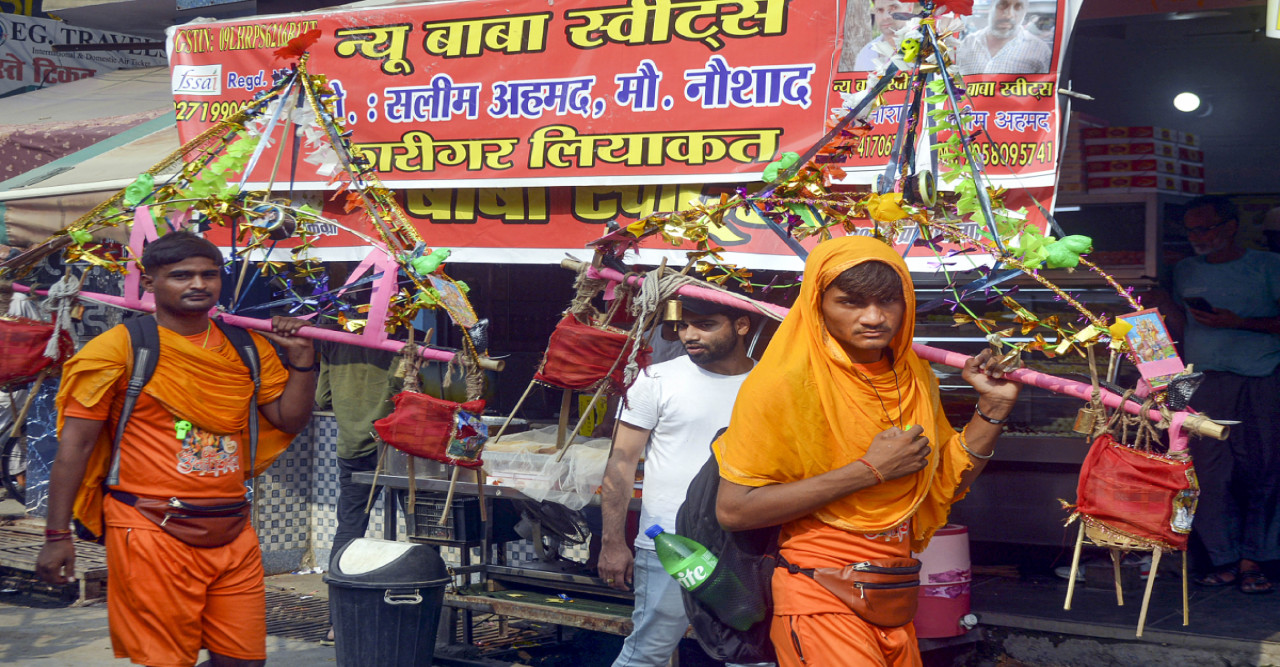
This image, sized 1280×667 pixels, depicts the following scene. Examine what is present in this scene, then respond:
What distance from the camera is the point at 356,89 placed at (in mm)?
6598

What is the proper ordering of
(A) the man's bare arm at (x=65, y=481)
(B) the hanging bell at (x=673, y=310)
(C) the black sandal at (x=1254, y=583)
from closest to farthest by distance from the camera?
(A) the man's bare arm at (x=65, y=481) → (B) the hanging bell at (x=673, y=310) → (C) the black sandal at (x=1254, y=583)

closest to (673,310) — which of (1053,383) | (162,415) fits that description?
(1053,383)

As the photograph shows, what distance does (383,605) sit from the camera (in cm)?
507

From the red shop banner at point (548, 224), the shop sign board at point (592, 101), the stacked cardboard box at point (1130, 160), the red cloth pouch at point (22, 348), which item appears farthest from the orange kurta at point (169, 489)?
the stacked cardboard box at point (1130, 160)

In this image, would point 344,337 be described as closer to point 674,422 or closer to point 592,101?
point 674,422

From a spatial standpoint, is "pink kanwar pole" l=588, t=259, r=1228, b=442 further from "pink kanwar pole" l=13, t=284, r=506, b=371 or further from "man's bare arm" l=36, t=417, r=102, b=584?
"man's bare arm" l=36, t=417, r=102, b=584

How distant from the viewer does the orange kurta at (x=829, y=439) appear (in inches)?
116

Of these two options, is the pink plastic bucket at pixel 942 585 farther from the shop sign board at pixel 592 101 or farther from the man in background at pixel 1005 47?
the man in background at pixel 1005 47

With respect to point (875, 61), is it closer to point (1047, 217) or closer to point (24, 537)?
point (1047, 217)

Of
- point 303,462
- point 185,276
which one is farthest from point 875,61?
point 303,462

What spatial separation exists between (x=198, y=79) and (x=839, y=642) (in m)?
5.77

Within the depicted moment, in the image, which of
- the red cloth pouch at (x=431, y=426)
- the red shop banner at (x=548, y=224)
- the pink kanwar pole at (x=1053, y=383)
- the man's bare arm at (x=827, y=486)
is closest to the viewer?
the man's bare arm at (x=827, y=486)

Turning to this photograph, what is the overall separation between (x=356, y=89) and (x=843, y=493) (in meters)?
4.60

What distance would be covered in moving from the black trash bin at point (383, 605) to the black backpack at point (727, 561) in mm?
2015
